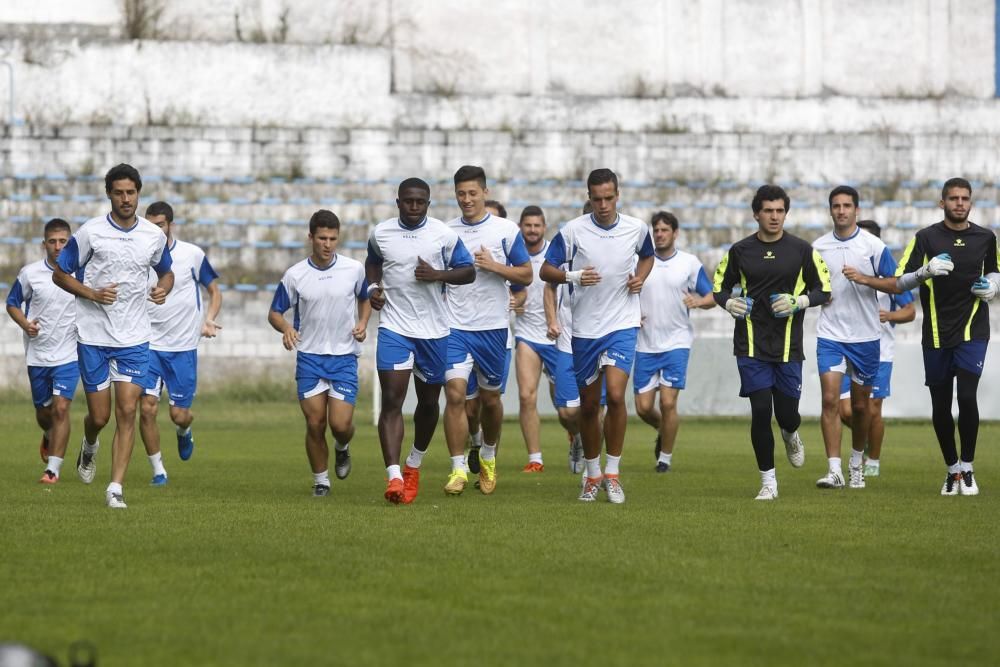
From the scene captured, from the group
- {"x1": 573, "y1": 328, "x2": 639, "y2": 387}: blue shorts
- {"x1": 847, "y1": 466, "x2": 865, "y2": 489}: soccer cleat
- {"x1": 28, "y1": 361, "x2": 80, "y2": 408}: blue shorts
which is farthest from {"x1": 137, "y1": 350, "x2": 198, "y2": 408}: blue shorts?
{"x1": 847, "y1": 466, "x2": 865, "y2": 489}: soccer cleat

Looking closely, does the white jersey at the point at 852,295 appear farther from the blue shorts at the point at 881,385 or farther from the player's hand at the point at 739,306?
the blue shorts at the point at 881,385

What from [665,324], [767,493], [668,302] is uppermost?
[668,302]

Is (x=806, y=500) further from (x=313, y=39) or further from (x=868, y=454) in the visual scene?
(x=313, y=39)

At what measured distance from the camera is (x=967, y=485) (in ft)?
42.6

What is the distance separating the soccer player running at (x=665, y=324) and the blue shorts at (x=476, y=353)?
356 centimetres

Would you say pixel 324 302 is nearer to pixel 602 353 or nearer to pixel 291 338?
pixel 291 338

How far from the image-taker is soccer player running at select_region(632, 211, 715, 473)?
54.5ft

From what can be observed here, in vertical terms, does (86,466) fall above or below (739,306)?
below

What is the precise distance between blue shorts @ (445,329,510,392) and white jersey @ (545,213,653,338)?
2.84 ft

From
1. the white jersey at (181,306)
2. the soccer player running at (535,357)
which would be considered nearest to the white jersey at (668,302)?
the soccer player running at (535,357)

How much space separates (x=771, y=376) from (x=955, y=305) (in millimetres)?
1562

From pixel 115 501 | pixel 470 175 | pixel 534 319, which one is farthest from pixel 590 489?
pixel 534 319

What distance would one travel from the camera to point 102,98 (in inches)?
1341

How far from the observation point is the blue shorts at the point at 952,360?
12.6 metres
